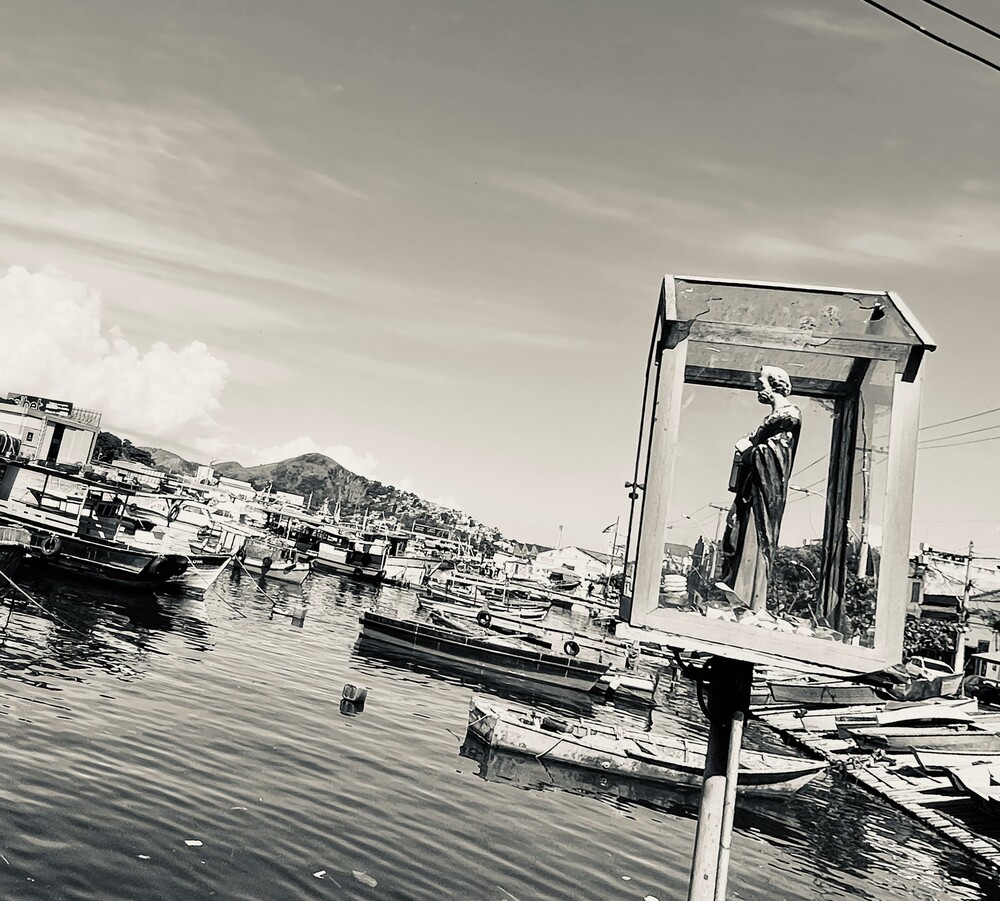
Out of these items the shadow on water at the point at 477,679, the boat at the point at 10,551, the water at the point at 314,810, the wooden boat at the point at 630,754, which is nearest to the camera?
the water at the point at 314,810

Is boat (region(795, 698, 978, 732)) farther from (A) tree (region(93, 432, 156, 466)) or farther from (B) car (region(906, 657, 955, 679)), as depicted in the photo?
(A) tree (region(93, 432, 156, 466))

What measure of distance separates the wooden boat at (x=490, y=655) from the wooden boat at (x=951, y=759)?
1484 centimetres

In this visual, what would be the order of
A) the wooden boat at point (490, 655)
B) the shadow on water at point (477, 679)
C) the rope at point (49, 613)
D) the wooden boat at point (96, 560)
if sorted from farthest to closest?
the wooden boat at point (96, 560) < the wooden boat at point (490, 655) < the shadow on water at point (477, 679) < the rope at point (49, 613)

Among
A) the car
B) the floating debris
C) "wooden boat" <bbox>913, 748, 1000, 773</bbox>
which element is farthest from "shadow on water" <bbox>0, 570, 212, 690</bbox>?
the car

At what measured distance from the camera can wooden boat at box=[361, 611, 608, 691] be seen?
3581cm

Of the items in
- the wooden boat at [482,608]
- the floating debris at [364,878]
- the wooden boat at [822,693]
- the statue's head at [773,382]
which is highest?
the statue's head at [773,382]

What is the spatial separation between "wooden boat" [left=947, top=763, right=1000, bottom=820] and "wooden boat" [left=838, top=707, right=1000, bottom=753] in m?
5.22

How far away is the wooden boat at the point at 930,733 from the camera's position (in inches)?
1019

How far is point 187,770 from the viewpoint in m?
15.6

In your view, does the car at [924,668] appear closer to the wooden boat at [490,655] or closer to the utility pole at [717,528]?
the wooden boat at [490,655]

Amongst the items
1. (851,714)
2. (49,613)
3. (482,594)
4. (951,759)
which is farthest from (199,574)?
(951,759)

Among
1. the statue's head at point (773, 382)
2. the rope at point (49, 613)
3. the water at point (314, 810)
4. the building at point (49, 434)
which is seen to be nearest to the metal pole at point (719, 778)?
the statue's head at point (773, 382)

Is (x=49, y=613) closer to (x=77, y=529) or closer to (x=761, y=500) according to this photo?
(x=77, y=529)

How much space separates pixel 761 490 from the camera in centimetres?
461
